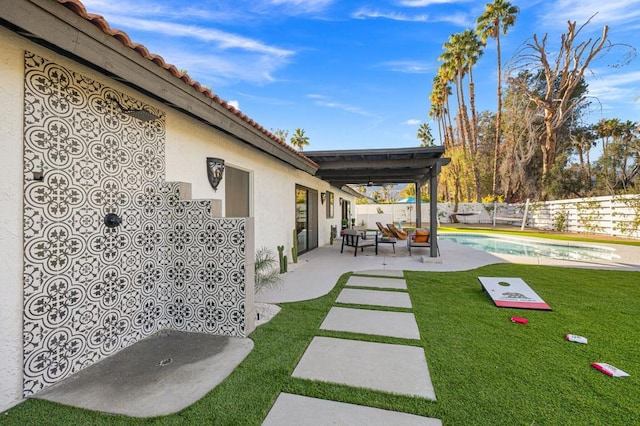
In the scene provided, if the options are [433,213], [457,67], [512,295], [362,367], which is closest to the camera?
[362,367]

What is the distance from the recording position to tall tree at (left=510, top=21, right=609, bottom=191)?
19.3 metres

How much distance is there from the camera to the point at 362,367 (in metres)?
2.90

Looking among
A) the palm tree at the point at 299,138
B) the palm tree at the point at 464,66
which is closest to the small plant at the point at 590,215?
the palm tree at the point at 464,66

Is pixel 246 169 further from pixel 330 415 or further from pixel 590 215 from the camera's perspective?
pixel 590 215

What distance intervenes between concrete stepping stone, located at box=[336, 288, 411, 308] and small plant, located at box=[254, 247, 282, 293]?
136 centimetres

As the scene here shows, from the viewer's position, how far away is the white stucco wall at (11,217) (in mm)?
2162

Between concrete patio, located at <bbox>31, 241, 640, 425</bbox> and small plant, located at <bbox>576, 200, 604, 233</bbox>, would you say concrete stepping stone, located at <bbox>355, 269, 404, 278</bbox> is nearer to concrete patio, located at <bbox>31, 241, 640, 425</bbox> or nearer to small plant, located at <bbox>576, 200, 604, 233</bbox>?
concrete patio, located at <bbox>31, 241, 640, 425</bbox>

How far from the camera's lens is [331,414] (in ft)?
7.26

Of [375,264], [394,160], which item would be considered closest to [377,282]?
[375,264]

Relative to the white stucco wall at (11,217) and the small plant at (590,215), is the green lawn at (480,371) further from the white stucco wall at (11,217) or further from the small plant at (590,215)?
the small plant at (590,215)

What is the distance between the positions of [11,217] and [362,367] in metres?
3.34

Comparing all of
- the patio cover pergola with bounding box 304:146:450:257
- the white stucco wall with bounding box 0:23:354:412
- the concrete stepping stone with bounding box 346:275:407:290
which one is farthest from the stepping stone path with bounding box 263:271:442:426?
the patio cover pergola with bounding box 304:146:450:257

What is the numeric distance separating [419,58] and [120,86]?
661 inches

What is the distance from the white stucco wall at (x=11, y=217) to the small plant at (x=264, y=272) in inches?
115
